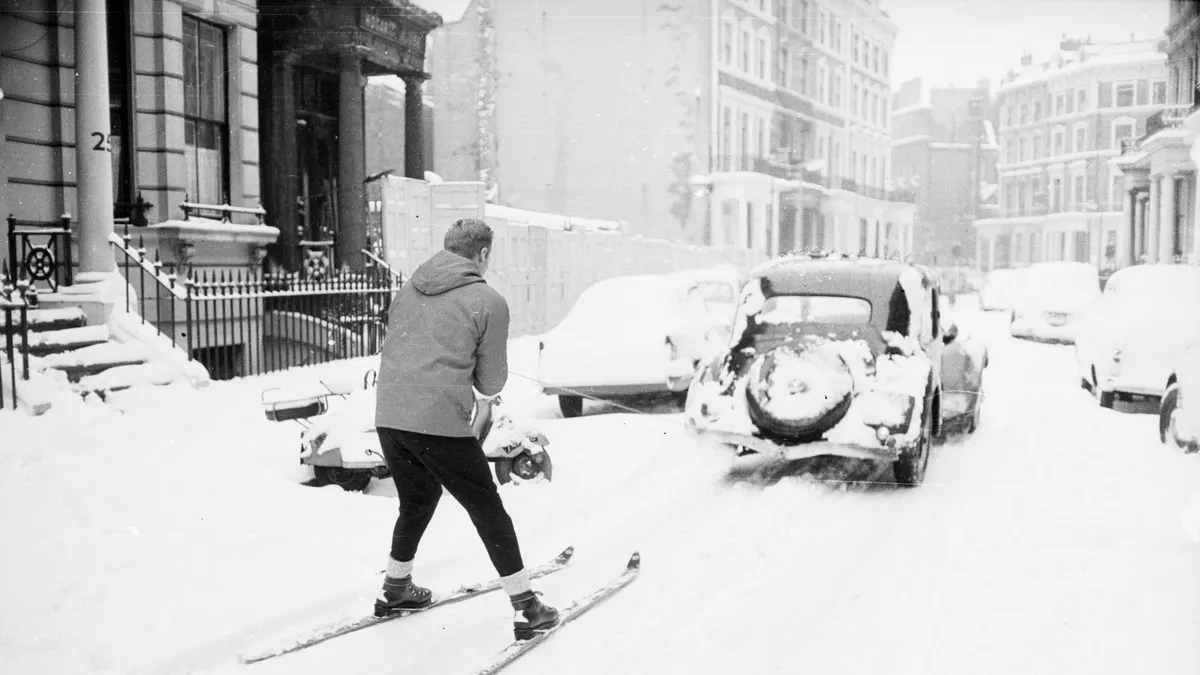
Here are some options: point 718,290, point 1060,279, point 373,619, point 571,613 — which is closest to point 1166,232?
point 718,290

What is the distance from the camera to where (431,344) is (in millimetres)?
4117

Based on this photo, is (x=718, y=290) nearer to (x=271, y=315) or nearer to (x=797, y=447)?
(x=797, y=447)

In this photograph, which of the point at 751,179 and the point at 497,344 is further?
the point at 751,179

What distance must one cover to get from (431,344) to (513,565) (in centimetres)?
102

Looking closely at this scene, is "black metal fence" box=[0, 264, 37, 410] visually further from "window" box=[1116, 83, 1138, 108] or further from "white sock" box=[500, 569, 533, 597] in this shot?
"window" box=[1116, 83, 1138, 108]

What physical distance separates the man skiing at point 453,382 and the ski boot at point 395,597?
0.57m

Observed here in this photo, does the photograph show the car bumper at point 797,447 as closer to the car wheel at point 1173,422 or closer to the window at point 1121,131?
the car wheel at point 1173,422

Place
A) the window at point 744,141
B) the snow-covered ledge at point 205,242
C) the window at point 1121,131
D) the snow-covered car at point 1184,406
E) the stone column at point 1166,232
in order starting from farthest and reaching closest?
the window at point 744,141
the snow-covered ledge at point 205,242
the stone column at point 1166,232
the window at point 1121,131
the snow-covered car at point 1184,406

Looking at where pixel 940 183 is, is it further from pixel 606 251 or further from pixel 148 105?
pixel 148 105

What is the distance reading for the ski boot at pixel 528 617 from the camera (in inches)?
165

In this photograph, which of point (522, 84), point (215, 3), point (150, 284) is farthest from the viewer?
point (522, 84)

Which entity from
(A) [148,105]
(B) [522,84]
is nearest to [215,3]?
(A) [148,105]

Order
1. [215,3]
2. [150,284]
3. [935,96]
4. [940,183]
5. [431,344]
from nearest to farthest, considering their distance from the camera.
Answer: [431,344] → [150,284] → [215,3] → [935,96] → [940,183]

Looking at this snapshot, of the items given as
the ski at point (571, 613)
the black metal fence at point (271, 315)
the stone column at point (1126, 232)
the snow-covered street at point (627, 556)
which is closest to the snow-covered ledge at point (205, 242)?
the black metal fence at point (271, 315)
